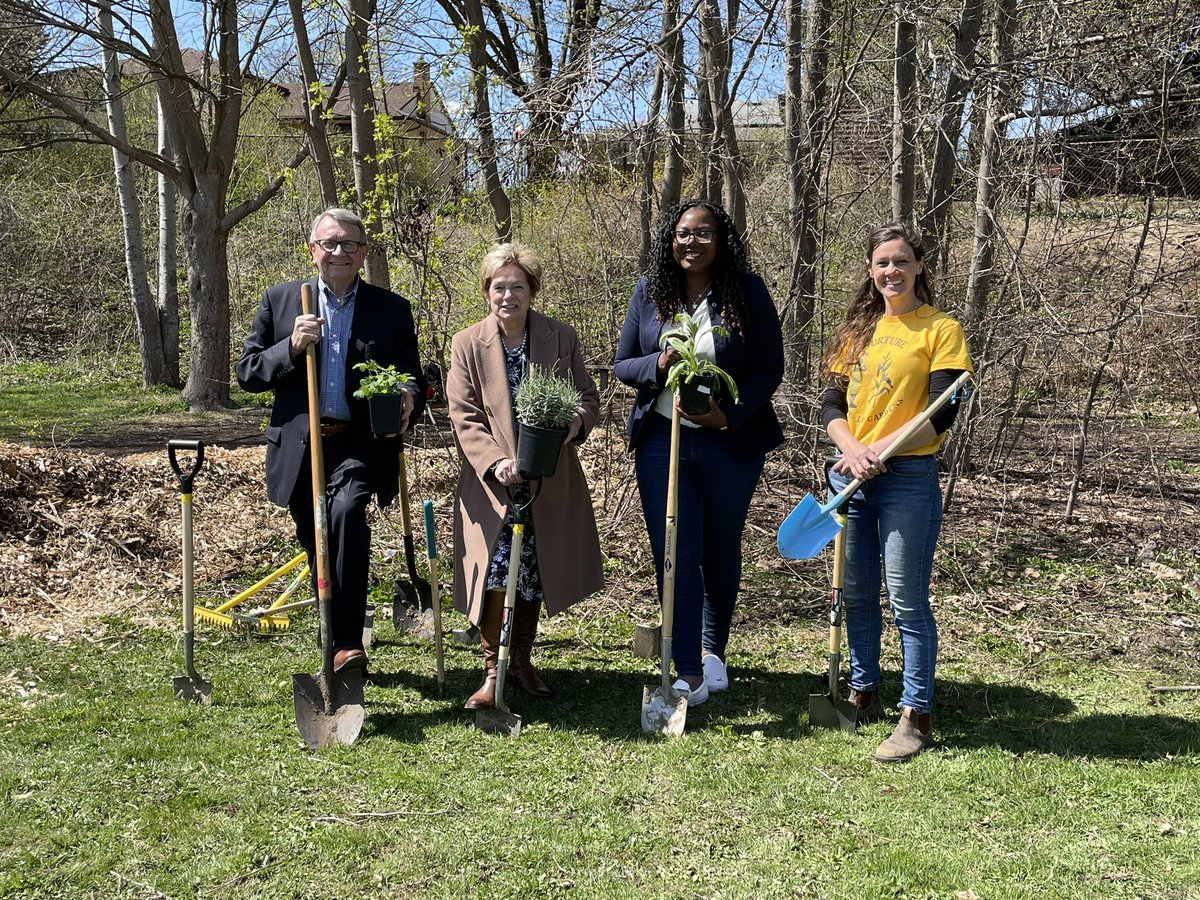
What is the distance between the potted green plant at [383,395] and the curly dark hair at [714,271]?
1038 mm

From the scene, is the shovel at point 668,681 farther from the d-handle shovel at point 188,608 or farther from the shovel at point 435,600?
the d-handle shovel at point 188,608

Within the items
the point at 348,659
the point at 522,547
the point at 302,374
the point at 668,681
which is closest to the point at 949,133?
the point at 522,547

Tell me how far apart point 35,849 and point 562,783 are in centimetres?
162

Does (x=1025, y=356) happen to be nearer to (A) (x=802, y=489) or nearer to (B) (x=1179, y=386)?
(B) (x=1179, y=386)

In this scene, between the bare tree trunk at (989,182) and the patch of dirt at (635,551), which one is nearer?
the patch of dirt at (635,551)

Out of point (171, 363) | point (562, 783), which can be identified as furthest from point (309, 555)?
point (171, 363)

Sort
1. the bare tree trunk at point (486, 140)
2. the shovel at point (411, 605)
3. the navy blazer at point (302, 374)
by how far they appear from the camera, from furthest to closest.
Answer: the bare tree trunk at point (486, 140) < the shovel at point (411, 605) < the navy blazer at point (302, 374)

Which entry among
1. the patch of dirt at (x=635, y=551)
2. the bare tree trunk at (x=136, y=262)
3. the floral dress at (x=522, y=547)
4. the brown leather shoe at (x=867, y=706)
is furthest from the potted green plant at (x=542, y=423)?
the bare tree trunk at (x=136, y=262)

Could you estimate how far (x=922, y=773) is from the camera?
3.51 meters

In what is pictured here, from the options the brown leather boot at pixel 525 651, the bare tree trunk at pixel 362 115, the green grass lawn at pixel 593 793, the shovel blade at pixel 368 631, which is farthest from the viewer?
the bare tree trunk at pixel 362 115

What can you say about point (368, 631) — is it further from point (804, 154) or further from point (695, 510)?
point (804, 154)

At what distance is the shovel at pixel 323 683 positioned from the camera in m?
3.79

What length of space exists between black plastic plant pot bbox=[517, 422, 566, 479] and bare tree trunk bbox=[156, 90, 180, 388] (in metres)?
9.32

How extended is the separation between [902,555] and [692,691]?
3.40ft
